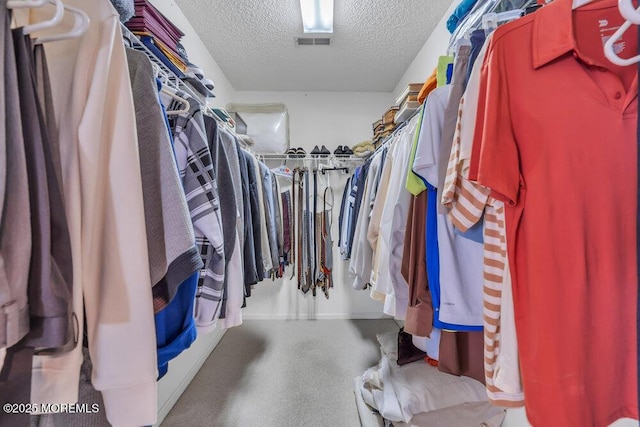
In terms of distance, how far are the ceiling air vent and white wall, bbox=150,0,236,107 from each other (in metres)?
0.78

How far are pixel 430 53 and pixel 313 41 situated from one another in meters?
0.92

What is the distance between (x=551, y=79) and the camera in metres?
0.53

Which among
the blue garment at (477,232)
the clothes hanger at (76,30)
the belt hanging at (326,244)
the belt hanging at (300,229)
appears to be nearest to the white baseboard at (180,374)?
the belt hanging at (300,229)

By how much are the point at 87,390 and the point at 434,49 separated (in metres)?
2.44

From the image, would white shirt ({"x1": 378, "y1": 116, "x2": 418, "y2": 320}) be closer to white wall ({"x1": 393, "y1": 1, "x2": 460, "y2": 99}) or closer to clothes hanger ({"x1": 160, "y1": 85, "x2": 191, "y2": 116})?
clothes hanger ({"x1": 160, "y1": 85, "x2": 191, "y2": 116})

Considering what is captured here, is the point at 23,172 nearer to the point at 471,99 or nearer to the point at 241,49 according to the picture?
the point at 471,99

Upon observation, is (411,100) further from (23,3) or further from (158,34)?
(23,3)

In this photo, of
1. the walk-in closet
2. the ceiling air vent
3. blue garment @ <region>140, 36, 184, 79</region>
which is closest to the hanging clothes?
the walk-in closet

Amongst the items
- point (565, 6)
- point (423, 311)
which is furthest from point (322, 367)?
point (565, 6)

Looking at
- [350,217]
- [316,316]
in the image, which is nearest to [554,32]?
[350,217]

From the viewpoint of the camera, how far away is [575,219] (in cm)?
49

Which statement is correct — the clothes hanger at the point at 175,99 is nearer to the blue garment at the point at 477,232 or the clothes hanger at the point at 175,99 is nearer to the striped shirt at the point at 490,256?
the striped shirt at the point at 490,256

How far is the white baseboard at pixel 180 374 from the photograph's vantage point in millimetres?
1435

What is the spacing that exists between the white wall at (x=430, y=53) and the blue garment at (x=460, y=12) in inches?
30.6
